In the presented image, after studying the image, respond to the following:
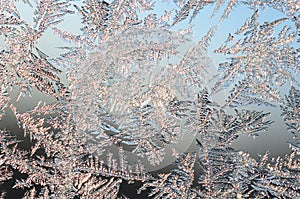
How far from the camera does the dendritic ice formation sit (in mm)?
359

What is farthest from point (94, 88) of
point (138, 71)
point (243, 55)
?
point (243, 55)

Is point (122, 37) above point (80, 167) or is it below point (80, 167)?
above

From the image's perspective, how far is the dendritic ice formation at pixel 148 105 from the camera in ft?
1.18

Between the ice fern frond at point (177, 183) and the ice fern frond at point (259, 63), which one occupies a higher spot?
the ice fern frond at point (259, 63)

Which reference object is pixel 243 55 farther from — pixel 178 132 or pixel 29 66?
pixel 29 66

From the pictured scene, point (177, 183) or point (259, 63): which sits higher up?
point (259, 63)

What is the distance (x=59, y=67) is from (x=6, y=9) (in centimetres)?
9

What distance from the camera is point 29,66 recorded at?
15.0 inches

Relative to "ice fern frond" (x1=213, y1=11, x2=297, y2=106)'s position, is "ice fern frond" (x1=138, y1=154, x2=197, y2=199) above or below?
below

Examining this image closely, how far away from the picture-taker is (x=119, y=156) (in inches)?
14.3

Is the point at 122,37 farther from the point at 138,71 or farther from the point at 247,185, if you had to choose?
the point at 247,185

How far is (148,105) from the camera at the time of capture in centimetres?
36

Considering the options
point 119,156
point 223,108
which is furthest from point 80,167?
point 223,108

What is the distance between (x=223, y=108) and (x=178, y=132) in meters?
0.05
